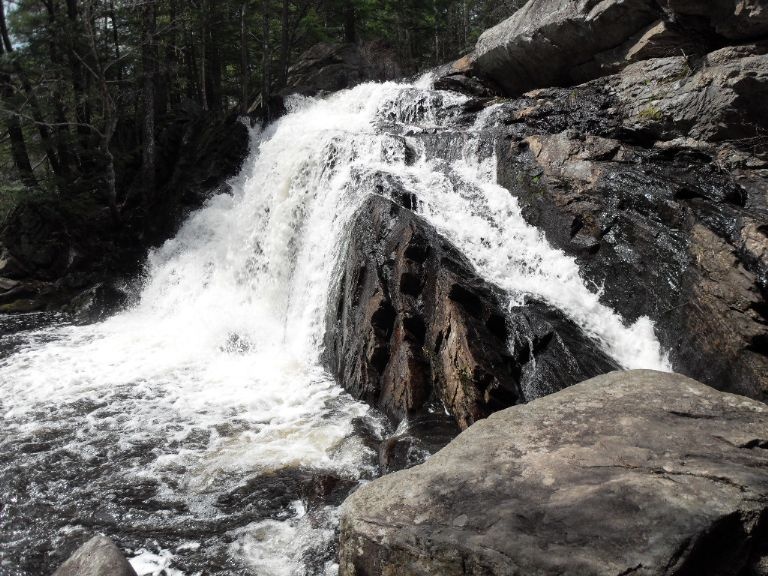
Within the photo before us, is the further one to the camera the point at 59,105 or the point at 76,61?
the point at 59,105

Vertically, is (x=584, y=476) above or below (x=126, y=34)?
below

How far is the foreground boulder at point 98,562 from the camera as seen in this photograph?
3846 mm

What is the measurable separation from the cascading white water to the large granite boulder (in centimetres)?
226

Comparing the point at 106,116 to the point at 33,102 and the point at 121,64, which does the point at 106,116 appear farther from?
the point at 121,64

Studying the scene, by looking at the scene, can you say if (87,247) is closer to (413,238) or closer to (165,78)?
(165,78)

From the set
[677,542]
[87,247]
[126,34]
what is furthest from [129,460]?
[126,34]

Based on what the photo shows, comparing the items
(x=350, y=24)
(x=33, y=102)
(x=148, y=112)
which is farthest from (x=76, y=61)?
(x=350, y=24)

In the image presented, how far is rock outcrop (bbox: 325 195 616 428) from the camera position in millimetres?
6148

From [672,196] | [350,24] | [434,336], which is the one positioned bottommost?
[434,336]

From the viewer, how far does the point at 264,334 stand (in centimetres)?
1014

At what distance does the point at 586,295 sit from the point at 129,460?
6.46m

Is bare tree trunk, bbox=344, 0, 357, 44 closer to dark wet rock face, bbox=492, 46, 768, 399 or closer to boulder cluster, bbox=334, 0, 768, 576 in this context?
boulder cluster, bbox=334, 0, 768, 576

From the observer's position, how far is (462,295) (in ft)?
22.3

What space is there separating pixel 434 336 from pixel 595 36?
9.03m
